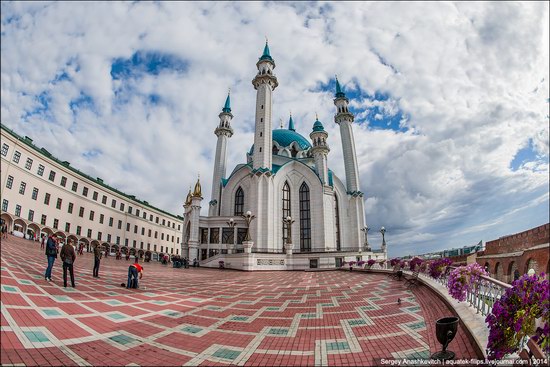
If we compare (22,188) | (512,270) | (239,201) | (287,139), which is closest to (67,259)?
(22,188)

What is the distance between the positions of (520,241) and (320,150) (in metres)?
25.0

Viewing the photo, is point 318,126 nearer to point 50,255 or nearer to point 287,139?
point 287,139

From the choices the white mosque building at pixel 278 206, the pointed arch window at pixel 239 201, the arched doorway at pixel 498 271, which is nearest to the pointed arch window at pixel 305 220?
the white mosque building at pixel 278 206

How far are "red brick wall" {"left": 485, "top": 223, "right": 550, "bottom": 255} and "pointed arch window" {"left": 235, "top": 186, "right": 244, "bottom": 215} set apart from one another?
30.2m

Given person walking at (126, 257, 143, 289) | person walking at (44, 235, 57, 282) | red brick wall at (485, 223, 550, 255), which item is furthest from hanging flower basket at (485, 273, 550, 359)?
red brick wall at (485, 223, 550, 255)

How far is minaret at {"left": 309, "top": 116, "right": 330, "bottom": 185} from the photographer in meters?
39.2

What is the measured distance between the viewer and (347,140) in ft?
143

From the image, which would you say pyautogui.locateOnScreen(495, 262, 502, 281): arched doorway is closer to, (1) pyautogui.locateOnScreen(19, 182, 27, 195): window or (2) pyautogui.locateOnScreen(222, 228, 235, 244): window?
(2) pyautogui.locateOnScreen(222, 228, 235, 244): window

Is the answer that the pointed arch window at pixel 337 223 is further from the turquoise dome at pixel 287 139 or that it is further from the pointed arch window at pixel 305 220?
the turquoise dome at pixel 287 139

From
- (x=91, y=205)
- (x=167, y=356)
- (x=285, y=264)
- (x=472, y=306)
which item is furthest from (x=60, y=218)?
(x=472, y=306)

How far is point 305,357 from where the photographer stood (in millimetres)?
4324

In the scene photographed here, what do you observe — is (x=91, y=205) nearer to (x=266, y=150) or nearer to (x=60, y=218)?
(x=60, y=218)

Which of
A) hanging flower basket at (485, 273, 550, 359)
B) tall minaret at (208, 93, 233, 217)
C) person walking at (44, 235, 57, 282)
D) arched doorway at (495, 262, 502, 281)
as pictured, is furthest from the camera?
tall minaret at (208, 93, 233, 217)

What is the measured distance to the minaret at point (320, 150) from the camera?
3919cm
